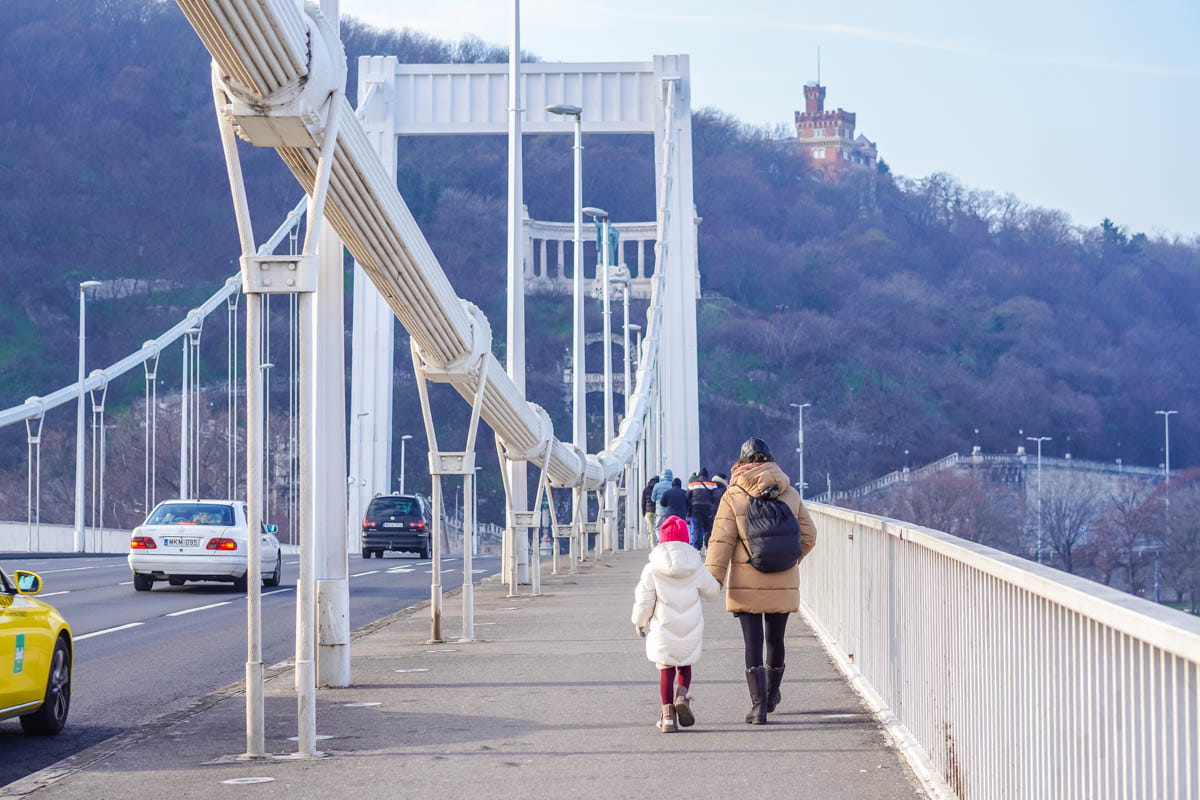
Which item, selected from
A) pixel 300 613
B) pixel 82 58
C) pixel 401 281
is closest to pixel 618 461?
pixel 401 281

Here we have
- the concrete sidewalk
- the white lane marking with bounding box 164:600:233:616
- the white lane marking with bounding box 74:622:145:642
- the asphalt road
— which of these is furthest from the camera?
the white lane marking with bounding box 164:600:233:616

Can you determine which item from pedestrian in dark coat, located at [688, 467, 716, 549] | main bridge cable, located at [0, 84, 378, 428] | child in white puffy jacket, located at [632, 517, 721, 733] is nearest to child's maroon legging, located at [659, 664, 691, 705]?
child in white puffy jacket, located at [632, 517, 721, 733]

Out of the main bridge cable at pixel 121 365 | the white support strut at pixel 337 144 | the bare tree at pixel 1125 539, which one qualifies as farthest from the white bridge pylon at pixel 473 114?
the bare tree at pixel 1125 539

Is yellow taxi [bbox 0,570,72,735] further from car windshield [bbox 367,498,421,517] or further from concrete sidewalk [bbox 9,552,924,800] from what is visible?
car windshield [bbox 367,498,421,517]

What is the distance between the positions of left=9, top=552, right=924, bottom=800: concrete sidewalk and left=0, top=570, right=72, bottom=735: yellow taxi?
52 centimetres

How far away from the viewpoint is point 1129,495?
104000 mm

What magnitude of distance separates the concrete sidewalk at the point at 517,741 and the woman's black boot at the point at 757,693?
9 centimetres

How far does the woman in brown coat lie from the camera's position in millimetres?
9219

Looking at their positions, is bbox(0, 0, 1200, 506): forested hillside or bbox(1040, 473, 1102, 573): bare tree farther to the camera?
bbox(0, 0, 1200, 506): forested hillside

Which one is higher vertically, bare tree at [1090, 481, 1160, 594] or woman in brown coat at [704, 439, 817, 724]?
woman in brown coat at [704, 439, 817, 724]

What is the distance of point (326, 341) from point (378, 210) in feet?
3.41

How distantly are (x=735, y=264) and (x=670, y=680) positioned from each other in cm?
13677

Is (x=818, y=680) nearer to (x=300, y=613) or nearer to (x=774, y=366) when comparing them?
(x=300, y=613)

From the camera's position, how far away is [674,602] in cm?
890
